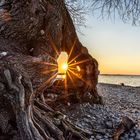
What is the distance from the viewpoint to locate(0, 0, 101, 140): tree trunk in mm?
6211

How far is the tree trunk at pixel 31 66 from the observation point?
245 inches

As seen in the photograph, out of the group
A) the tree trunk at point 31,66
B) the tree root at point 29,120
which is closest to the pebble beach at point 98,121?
the tree trunk at point 31,66

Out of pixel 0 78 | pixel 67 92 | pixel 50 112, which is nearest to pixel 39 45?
pixel 50 112

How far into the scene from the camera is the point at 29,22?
820 cm

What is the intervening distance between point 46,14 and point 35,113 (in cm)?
A: 310

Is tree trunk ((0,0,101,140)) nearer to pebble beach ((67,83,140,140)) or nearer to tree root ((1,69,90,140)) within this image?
tree root ((1,69,90,140))

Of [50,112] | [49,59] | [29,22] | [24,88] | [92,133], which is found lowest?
[92,133]

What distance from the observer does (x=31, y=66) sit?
753cm

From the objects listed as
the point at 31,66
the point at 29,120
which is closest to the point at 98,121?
the point at 31,66

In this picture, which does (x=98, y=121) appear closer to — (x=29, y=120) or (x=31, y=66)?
(x=31, y=66)

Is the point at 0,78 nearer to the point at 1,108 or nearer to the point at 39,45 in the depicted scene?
the point at 1,108

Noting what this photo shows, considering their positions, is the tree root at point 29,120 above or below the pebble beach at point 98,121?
above

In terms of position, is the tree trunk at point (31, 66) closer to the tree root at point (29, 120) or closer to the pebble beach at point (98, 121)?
the tree root at point (29, 120)

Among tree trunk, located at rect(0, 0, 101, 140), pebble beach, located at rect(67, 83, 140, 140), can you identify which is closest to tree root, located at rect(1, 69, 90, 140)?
tree trunk, located at rect(0, 0, 101, 140)
